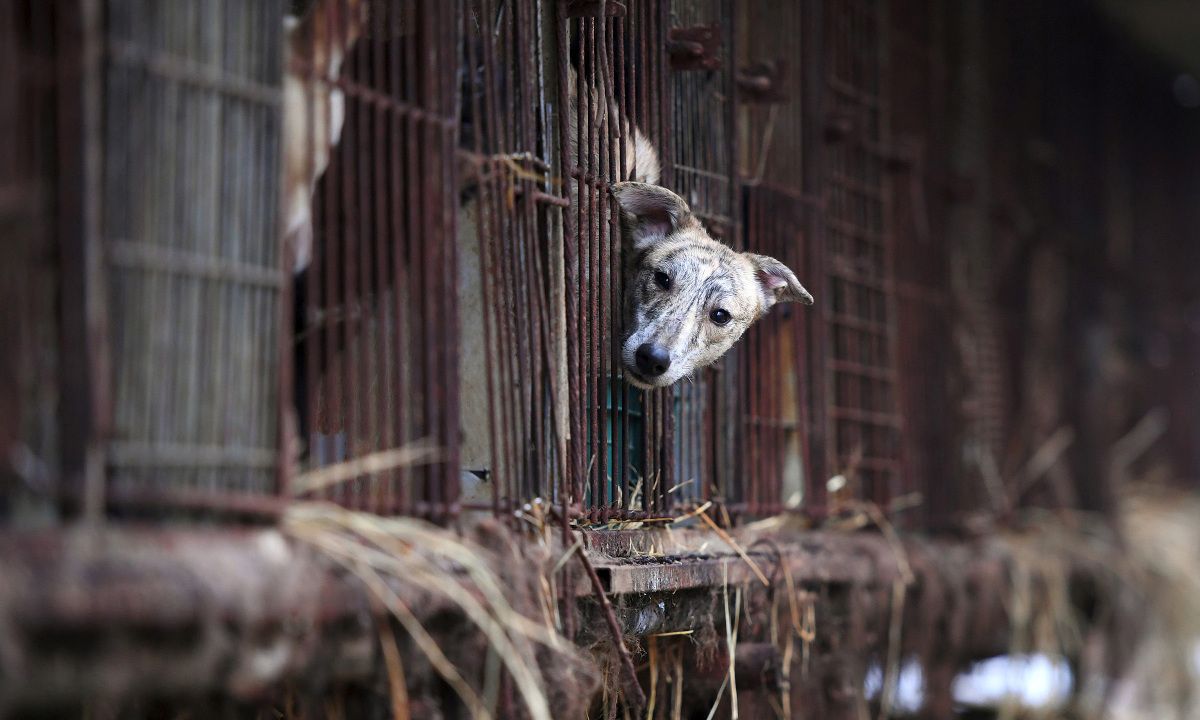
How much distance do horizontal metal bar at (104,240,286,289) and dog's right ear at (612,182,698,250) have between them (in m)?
1.95

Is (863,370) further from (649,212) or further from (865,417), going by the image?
(649,212)

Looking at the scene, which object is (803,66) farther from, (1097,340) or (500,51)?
(1097,340)

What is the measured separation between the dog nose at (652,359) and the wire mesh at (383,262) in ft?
3.56

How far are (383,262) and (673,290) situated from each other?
1.62 meters

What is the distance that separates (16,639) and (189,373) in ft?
2.53

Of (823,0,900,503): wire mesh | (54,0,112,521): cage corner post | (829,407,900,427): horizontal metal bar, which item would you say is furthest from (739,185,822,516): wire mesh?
(54,0,112,521): cage corner post

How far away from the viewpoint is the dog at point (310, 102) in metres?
3.65

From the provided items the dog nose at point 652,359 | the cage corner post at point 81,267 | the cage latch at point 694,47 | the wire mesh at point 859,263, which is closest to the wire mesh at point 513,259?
the dog nose at point 652,359

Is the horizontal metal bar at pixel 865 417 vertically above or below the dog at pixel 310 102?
below

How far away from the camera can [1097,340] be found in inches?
437

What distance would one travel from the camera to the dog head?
5.10 meters

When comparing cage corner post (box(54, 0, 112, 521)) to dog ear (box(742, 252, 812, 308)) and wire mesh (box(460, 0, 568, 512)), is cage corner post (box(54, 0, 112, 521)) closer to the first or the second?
wire mesh (box(460, 0, 568, 512))

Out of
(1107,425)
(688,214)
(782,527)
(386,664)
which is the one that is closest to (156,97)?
(386,664)

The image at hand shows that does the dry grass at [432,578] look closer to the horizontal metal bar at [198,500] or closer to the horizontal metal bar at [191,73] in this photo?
the horizontal metal bar at [198,500]
